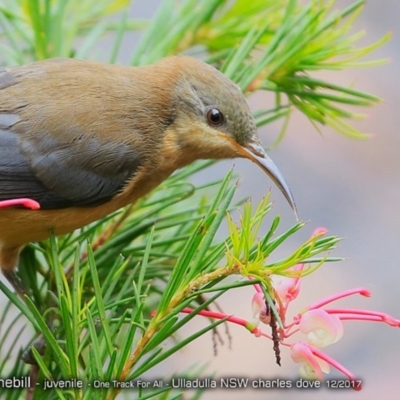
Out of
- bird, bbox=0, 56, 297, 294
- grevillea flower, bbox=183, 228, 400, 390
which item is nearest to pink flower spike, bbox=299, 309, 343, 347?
grevillea flower, bbox=183, 228, 400, 390

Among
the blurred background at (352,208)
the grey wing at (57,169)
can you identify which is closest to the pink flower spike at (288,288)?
→ the grey wing at (57,169)

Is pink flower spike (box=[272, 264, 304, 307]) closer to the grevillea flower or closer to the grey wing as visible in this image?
the grevillea flower

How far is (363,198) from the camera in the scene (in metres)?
3.62

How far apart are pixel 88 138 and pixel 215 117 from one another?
0.23 meters

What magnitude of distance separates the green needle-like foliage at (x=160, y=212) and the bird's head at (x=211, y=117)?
3 centimetres

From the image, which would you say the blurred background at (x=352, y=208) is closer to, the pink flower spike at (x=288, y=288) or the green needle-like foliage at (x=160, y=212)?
the green needle-like foliage at (x=160, y=212)

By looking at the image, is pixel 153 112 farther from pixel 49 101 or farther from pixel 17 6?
pixel 17 6

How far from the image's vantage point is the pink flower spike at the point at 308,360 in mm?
648

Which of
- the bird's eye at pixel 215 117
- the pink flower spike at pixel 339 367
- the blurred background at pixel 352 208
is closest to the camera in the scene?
the pink flower spike at pixel 339 367

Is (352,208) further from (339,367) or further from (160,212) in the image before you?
(339,367)

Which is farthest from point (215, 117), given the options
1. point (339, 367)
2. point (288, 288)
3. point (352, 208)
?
point (352, 208)

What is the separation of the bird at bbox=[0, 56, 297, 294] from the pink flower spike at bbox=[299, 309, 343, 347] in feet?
1.53

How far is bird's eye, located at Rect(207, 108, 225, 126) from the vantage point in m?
1.26

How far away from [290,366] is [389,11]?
2105 mm
